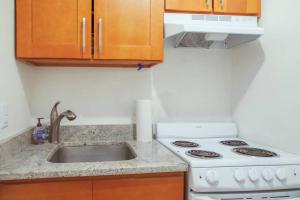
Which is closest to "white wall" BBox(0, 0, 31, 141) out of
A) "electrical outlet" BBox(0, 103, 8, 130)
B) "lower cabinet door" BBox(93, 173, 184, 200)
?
"electrical outlet" BBox(0, 103, 8, 130)

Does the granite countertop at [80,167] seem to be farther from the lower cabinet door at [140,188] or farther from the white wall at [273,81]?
the white wall at [273,81]

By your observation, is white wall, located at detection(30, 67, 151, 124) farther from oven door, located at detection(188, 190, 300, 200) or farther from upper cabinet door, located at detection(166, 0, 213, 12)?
oven door, located at detection(188, 190, 300, 200)

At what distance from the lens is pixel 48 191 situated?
3.79ft

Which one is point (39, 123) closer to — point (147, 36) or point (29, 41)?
point (29, 41)

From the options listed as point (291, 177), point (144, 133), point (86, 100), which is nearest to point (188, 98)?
point (144, 133)

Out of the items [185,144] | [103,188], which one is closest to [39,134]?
[103,188]

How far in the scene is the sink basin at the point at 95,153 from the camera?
5.57ft

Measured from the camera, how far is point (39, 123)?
167cm

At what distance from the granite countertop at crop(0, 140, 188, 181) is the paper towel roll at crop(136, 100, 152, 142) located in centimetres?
35

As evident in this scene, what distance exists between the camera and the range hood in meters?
1.50

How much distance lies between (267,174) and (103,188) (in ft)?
2.55

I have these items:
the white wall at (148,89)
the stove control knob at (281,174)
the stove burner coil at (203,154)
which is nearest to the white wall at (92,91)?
the white wall at (148,89)

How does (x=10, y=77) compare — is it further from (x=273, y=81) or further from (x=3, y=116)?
(x=273, y=81)

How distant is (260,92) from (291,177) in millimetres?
592
